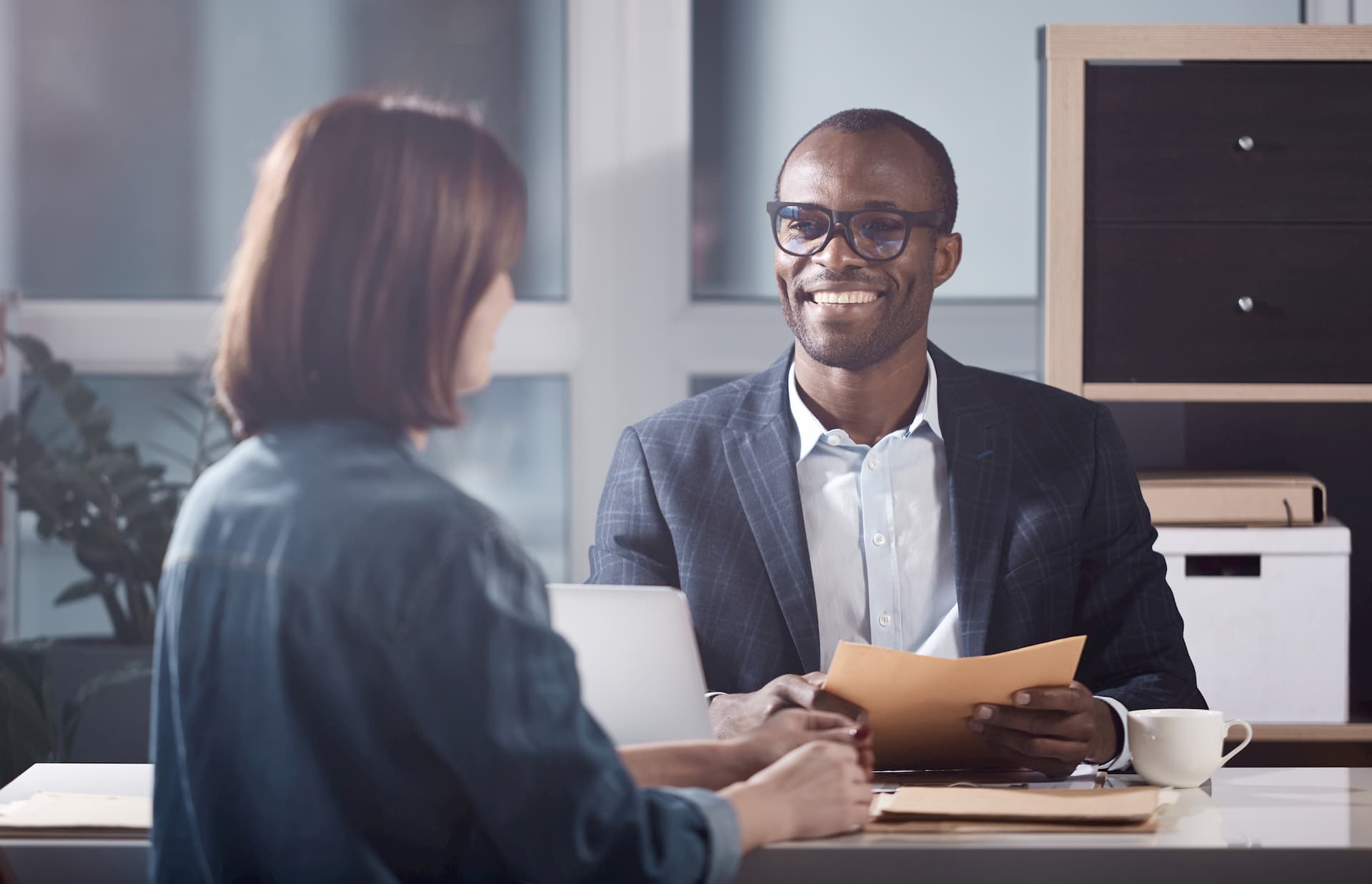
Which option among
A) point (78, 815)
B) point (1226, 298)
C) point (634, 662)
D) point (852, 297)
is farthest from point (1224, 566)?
point (78, 815)

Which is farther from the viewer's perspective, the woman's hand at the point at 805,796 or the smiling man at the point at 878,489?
the smiling man at the point at 878,489

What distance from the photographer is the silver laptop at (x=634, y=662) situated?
1198mm

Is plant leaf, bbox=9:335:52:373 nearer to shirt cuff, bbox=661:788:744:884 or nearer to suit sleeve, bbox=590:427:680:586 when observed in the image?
suit sleeve, bbox=590:427:680:586

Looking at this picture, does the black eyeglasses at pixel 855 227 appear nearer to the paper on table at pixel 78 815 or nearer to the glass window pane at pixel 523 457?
the paper on table at pixel 78 815

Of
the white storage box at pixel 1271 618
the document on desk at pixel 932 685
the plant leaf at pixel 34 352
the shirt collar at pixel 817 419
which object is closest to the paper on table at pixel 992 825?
the document on desk at pixel 932 685

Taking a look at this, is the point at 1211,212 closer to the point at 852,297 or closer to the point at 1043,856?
the point at 852,297

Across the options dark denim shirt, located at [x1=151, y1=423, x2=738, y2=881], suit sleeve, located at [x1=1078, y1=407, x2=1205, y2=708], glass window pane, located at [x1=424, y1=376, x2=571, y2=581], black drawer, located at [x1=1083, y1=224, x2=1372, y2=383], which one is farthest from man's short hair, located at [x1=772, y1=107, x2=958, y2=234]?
glass window pane, located at [x1=424, y1=376, x2=571, y2=581]

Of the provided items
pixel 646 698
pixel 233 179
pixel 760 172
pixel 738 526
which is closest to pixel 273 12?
pixel 233 179

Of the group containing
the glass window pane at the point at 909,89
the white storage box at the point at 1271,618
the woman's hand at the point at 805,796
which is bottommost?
the white storage box at the point at 1271,618

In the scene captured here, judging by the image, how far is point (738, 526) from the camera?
1.78 m

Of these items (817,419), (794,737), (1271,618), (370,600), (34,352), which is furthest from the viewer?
(34,352)

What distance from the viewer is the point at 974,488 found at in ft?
5.81

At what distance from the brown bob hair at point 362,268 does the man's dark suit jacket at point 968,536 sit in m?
0.84

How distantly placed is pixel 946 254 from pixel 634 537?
59 cm
